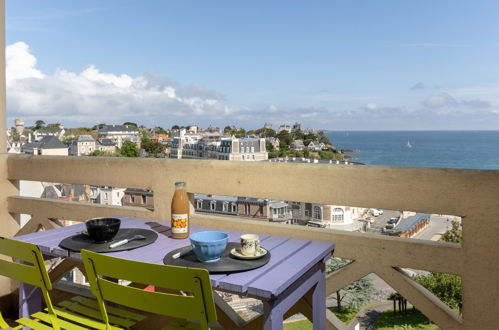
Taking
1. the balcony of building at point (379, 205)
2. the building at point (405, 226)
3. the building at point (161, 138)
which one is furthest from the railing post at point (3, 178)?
the building at point (161, 138)

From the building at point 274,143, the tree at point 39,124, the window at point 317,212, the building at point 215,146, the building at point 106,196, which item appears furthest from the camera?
the building at point 274,143

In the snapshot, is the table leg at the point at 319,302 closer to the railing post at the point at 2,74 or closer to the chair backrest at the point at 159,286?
the chair backrest at the point at 159,286

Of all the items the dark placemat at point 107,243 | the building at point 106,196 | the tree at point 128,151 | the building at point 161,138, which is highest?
the building at point 161,138

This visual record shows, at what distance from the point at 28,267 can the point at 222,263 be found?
0.72 meters

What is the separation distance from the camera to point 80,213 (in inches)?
107

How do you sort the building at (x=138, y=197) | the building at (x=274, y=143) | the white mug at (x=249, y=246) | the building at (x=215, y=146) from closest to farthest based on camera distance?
the white mug at (x=249, y=246) → the building at (x=138, y=197) → the building at (x=215, y=146) → the building at (x=274, y=143)

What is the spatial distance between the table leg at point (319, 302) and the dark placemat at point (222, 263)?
256 mm

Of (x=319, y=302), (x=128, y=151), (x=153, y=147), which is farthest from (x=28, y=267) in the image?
(x=153, y=147)

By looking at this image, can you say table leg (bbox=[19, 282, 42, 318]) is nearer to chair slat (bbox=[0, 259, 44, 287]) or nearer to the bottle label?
chair slat (bbox=[0, 259, 44, 287])

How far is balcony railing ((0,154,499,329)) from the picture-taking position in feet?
5.25

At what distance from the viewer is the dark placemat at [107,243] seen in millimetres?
1532

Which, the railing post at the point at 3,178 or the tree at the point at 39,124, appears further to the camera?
the tree at the point at 39,124

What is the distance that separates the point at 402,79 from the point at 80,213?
6432cm

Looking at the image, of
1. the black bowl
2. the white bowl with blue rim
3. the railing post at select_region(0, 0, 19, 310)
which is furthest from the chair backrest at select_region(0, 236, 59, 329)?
the railing post at select_region(0, 0, 19, 310)
